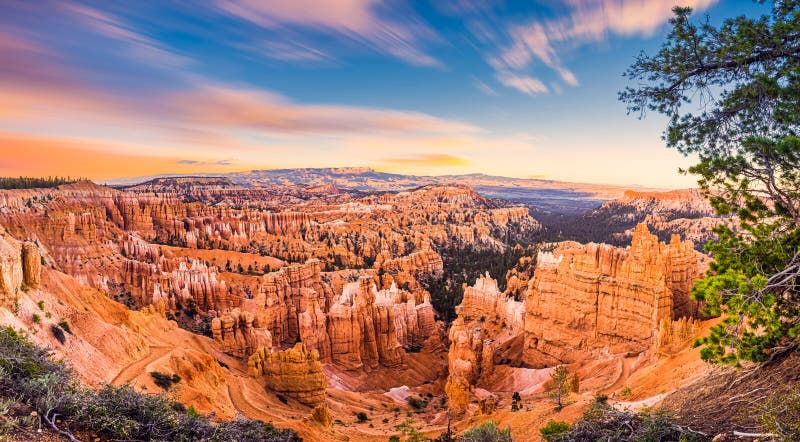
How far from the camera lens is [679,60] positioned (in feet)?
30.9

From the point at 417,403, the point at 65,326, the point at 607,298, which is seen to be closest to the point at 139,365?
the point at 65,326

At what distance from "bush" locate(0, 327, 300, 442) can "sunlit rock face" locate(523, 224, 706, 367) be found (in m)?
31.3

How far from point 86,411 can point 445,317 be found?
54299 mm

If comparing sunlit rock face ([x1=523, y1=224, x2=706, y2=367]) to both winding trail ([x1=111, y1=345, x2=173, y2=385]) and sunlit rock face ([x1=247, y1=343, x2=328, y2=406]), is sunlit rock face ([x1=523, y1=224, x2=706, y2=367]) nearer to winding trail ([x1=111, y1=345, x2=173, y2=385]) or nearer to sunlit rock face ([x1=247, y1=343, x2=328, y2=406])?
sunlit rock face ([x1=247, y1=343, x2=328, y2=406])

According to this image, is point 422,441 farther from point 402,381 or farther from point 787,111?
point 402,381

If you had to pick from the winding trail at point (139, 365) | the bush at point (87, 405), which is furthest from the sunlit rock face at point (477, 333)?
the bush at point (87, 405)

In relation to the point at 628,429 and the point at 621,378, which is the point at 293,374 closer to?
the point at 621,378

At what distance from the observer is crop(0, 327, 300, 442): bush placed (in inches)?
279

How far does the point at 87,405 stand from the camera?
7.30 meters

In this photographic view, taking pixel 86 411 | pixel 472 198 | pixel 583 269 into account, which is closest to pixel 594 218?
pixel 472 198

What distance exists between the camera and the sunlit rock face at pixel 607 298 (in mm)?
32531

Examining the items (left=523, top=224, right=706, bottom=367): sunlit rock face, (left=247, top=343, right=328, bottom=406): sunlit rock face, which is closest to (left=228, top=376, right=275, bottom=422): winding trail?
(left=247, top=343, right=328, bottom=406): sunlit rock face

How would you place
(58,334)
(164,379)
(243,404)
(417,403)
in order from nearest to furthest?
(58,334), (164,379), (243,404), (417,403)

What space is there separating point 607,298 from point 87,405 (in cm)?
3676
